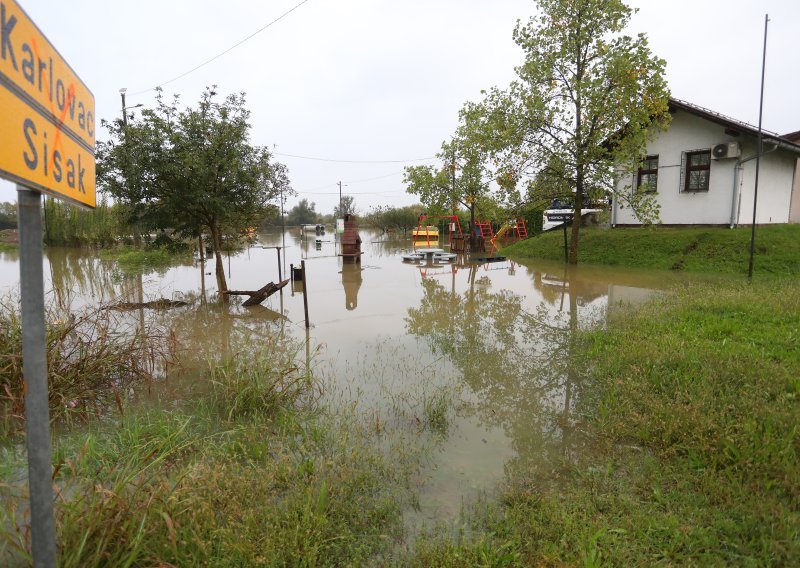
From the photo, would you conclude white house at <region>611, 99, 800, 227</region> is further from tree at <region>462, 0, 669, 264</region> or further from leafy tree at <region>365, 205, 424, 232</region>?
leafy tree at <region>365, 205, 424, 232</region>

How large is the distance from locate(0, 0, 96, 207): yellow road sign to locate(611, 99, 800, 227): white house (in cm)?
1680

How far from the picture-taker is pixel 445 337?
7922mm

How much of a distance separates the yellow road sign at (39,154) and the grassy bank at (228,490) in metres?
1.65

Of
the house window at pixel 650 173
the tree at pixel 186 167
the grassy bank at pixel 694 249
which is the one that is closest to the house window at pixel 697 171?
the house window at pixel 650 173

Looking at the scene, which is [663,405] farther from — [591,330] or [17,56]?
[17,56]

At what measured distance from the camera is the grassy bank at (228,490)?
2.35m

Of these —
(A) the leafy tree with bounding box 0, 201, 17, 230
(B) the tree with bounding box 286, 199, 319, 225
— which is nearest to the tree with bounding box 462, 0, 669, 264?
(A) the leafy tree with bounding box 0, 201, 17, 230

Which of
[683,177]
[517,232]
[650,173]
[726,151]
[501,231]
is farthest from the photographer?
[517,232]

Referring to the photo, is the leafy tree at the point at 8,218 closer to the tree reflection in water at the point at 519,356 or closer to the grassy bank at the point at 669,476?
the tree reflection in water at the point at 519,356

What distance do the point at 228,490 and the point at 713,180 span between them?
19.4m

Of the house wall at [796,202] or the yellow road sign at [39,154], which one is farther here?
the house wall at [796,202]

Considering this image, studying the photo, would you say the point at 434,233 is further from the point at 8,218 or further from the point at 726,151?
the point at 8,218

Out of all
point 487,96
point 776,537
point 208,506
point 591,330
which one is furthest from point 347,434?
point 487,96

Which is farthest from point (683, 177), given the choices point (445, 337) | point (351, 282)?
point (445, 337)
